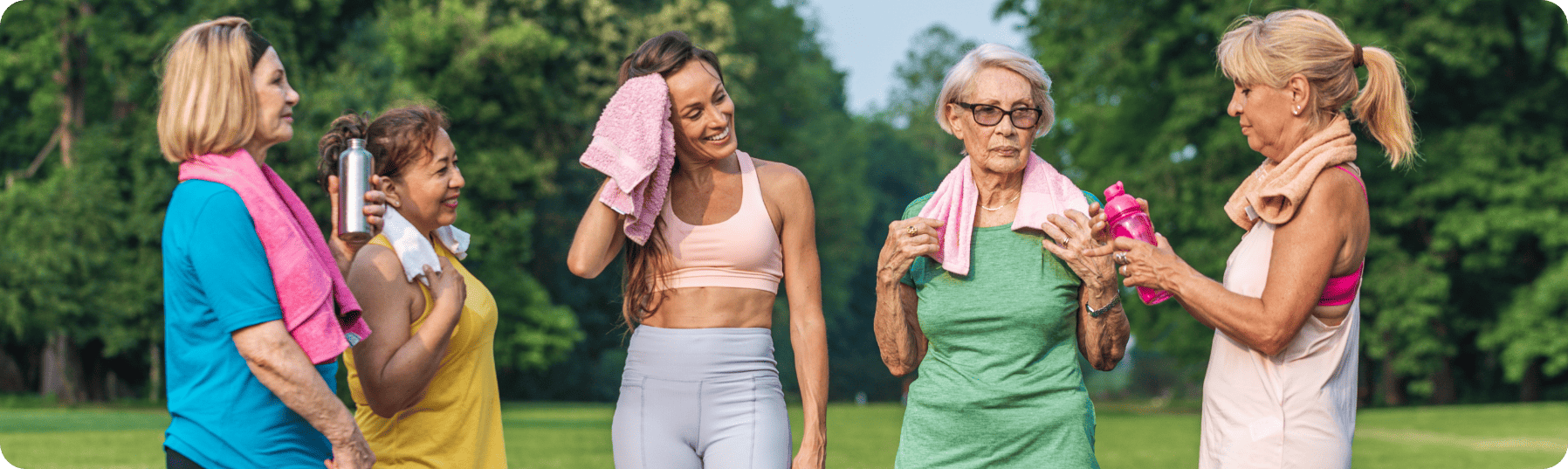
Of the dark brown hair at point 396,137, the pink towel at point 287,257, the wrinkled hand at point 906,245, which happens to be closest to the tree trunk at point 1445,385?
the wrinkled hand at point 906,245

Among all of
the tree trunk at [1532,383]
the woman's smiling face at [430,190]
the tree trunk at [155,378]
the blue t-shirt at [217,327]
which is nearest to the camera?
the blue t-shirt at [217,327]

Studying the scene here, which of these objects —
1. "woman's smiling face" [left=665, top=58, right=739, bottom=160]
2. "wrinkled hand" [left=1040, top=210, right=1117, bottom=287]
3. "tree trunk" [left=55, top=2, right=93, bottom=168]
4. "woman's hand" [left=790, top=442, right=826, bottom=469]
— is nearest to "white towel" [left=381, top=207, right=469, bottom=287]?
"woman's smiling face" [left=665, top=58, right=739, bottom=160]

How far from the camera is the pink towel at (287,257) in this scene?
2979mm

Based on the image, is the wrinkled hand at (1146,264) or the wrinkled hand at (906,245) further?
the wrinkled hand at (906,245)

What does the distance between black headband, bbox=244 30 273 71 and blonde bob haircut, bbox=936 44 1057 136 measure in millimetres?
2021

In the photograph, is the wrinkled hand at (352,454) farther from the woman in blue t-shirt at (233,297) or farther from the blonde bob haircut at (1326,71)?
the blonde bob haircut at (1326,71)

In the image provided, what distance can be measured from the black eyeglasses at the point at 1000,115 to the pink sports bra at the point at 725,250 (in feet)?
2.46

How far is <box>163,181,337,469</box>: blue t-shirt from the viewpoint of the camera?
9.52 ft

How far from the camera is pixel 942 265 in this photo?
12.8 feet

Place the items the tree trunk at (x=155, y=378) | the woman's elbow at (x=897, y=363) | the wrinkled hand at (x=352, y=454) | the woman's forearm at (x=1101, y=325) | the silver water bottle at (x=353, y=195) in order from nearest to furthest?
the wrinkled hand at (x=352, y=454), the silver water bottle at (x=353, y=195), the woman's forearm at (x=1101, y=325), the woman's elbow at (x=897, y=363), the tree trunk at (x=155, y=378)

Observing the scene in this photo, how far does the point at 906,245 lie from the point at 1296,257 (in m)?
1.11

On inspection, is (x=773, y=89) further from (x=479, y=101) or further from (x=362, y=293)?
(x=362, y=293)

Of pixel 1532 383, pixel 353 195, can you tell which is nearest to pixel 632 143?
pixel 353 195

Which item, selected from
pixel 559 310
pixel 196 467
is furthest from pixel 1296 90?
pixel 559 310
